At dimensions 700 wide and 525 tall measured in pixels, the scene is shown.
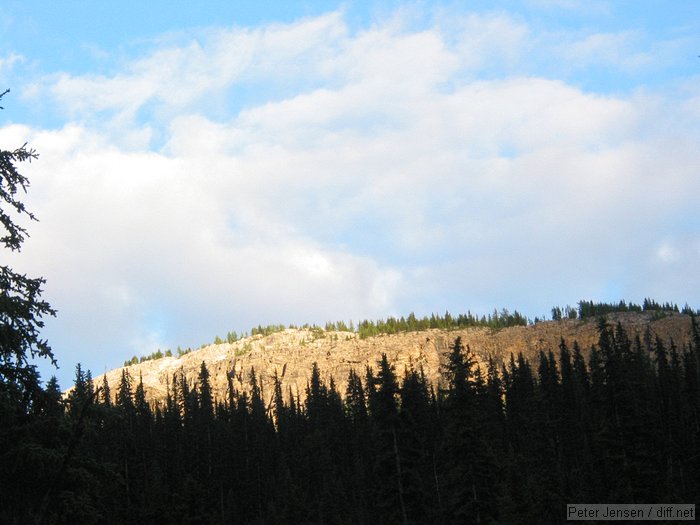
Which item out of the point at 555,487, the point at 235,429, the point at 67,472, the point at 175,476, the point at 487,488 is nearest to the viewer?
the point at 67,472

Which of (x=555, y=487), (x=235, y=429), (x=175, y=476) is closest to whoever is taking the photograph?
(x=555, y=487)

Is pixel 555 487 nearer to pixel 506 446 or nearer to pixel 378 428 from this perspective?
pixel 378 428

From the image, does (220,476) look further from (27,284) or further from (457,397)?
(27,284)

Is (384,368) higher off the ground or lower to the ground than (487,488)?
higher

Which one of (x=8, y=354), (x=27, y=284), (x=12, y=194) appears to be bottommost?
(x=8, y=354)

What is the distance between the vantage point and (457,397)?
39156mm

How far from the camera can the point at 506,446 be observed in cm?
8800

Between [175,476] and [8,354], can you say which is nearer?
[8,354]

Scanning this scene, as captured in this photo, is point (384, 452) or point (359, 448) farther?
point (359, 448)

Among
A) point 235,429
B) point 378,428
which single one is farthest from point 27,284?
point 235,429

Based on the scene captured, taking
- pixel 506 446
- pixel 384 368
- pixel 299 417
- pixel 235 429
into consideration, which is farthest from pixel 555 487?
pixel 299 417

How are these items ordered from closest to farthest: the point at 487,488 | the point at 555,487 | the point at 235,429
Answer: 1. the point at 487,488
2. the point at 555,487
3. the point at 235,429

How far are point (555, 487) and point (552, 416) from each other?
115ft

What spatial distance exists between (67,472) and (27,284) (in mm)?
3373
